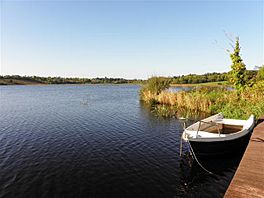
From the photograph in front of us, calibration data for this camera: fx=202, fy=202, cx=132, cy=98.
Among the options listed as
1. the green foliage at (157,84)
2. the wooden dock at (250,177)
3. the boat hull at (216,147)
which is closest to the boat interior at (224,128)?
the boat hull at (216,147)

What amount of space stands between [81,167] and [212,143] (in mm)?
6750

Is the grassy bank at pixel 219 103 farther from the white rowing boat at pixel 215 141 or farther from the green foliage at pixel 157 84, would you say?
the white rowing boat at pixel 215 141

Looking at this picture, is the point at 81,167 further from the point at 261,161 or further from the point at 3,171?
the point at 261,161

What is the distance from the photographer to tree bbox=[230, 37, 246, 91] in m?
25.9

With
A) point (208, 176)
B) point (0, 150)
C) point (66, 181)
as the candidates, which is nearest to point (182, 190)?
point (208, 176)

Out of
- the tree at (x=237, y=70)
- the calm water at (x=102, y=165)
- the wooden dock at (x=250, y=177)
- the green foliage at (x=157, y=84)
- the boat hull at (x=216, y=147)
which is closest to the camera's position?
the wooden dock at (x=250, y=177)

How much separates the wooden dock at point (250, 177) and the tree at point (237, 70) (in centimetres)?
2001

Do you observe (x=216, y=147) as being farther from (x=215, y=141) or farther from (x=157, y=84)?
(x=157, y=84)

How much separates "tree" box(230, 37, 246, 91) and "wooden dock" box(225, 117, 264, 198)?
20.0 meters

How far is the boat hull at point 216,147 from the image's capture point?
1025 centimetres

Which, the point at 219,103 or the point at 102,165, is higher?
the point at 219,103

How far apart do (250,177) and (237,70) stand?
76.4 feet

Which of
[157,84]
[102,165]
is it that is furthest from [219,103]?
[102,165]

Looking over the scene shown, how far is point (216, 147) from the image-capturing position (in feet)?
34.6
